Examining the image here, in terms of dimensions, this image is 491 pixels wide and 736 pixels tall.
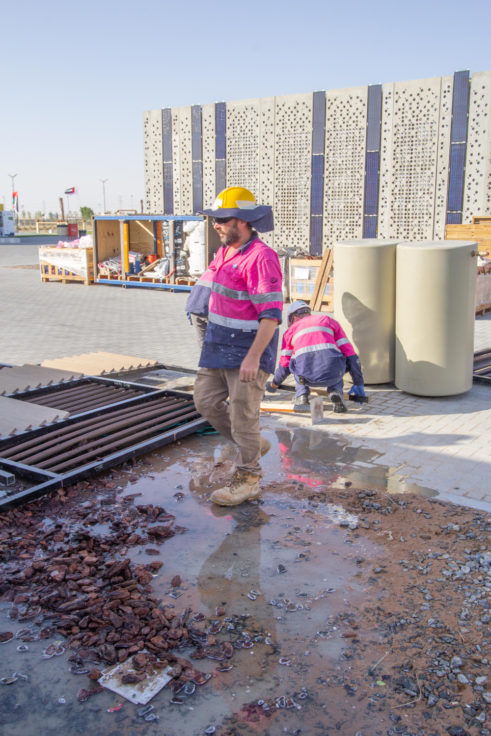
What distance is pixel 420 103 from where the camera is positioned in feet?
59.5

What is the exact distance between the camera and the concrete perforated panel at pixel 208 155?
72.5 feet

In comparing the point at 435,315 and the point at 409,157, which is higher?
the point at 409,157

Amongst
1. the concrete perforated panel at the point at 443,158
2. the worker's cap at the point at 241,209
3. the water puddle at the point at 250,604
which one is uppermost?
the concrete perforated panel at the point at 443,158

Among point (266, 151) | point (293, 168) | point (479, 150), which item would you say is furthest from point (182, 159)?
point (479, 150)

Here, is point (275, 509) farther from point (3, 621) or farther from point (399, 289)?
point (399, 289)

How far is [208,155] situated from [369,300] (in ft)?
55.0

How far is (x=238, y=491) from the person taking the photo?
4.45 metres

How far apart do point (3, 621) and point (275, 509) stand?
189 cm

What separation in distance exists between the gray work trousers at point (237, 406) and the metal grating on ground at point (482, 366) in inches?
169

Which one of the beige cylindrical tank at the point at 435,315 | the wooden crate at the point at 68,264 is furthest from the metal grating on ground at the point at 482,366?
the wooden crate at the point at 68,264

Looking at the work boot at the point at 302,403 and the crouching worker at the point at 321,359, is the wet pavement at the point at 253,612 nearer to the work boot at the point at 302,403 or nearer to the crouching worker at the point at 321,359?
→ the work boot at the point at 302,403

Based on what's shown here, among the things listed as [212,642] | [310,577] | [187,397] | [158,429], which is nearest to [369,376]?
[187,397]

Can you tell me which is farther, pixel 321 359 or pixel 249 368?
pixel 321 359

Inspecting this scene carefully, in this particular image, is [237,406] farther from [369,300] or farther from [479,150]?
[479,150]
